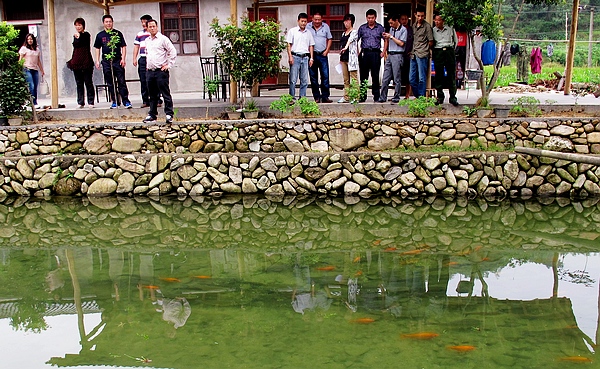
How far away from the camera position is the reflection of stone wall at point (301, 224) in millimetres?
8102

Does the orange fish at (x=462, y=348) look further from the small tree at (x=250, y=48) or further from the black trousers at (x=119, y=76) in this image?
the black trousers at (x=119, y=76)

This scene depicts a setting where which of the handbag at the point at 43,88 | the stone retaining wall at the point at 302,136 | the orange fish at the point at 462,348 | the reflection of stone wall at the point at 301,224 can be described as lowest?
the orange fish at the point at 462,348

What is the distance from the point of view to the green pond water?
5.16 meters

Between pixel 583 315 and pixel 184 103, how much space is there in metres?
8.55

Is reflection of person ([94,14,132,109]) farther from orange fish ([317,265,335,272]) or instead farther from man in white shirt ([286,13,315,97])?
orange fish ([317,265,335,272])

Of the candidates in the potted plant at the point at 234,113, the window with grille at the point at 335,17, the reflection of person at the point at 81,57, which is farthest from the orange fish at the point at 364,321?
the window with grille at the point at 335,17

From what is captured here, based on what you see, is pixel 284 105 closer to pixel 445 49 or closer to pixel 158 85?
pixel 158 85

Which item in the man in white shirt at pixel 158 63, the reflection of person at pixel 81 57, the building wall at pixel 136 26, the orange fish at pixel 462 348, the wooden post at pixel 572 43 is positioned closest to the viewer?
the orange fish at pixel 462 348

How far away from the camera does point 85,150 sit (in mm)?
10984

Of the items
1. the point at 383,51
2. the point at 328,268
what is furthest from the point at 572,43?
the point at 328,268

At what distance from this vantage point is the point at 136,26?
53.0 ft

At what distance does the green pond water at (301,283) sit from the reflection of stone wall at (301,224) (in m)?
0.04

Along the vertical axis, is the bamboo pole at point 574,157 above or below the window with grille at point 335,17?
below

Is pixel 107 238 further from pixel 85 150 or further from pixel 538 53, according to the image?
pixel 538 53
